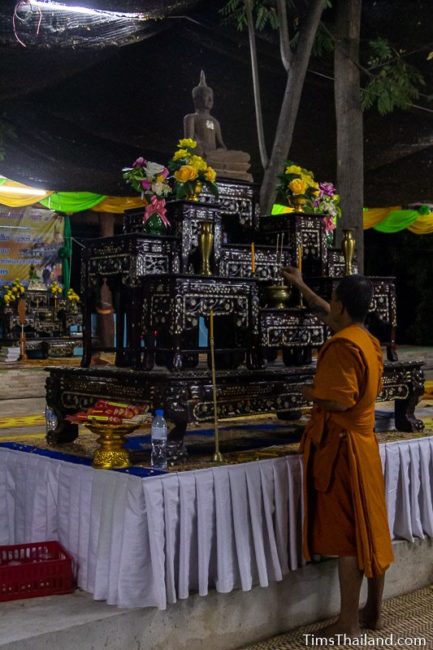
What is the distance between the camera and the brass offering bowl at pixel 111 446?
11.2ft

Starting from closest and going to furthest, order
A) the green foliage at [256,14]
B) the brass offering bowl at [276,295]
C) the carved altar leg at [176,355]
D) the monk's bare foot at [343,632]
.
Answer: the monk's bare foot at [343,632] < the carved altar leg at [176,355] < the brass offering bowl at [276,295] < the green foliage at [256,14]

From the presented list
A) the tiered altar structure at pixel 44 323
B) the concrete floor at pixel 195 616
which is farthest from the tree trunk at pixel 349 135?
the tiered altar structure at pixel 44 323

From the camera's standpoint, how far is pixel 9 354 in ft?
40.5

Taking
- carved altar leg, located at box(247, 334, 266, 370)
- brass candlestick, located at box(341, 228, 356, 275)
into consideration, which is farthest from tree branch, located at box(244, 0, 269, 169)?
carved altar leg, located at box(247, 334, 266, 370)

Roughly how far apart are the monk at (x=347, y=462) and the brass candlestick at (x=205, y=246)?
34.5 inches

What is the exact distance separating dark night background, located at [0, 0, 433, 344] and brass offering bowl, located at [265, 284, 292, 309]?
310 centimetres

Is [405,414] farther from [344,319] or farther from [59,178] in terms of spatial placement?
[59,178]

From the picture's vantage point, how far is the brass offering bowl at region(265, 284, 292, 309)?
4.51m

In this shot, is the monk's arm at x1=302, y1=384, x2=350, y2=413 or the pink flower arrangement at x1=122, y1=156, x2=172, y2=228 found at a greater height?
the pink flower arrangement at x1=122, y1=156, x2=172, y2=228

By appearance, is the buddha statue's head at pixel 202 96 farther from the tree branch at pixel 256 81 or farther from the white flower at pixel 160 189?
the tree branch at pixel 256 81

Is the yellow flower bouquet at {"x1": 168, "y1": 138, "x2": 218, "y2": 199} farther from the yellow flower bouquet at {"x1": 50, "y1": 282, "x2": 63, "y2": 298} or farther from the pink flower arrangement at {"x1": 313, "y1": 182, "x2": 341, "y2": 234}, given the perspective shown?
the yellow flower bouquet at {"x1": 50, "y1": 282, "x2": 63, "y2": 298}

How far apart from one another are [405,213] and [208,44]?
A: 8216 millimetres

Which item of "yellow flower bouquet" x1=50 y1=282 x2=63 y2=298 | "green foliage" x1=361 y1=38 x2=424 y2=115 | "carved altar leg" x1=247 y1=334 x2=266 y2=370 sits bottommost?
"carved altar leg" x1=247 y1=334 x2=266 y2=370

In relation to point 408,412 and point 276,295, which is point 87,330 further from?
point 408,412
